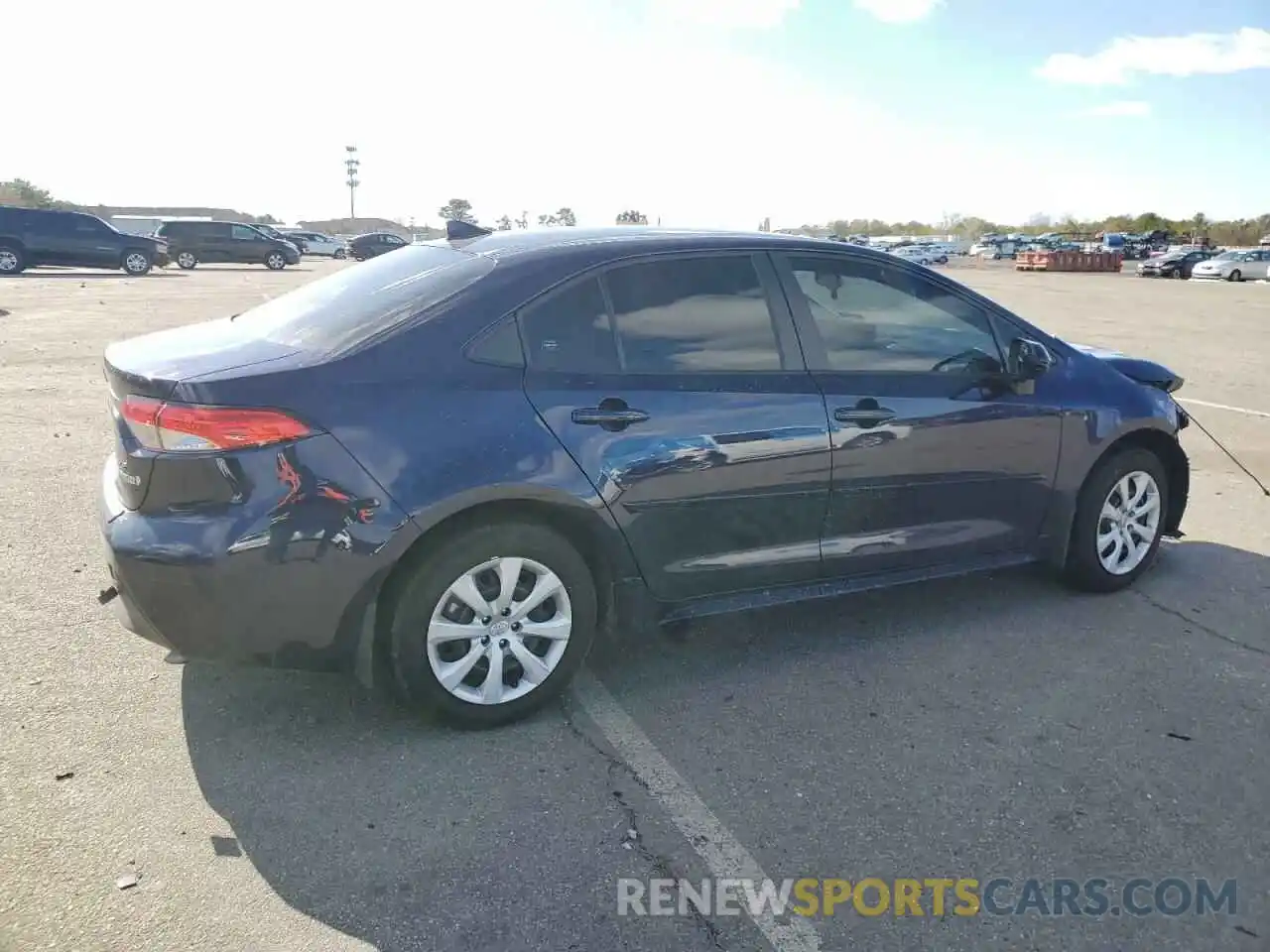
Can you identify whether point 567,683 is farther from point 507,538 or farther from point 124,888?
point 124,888

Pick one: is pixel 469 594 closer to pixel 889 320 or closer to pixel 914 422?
pixel 914 422

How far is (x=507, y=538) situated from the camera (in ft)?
11.0

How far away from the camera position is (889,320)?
4.22 m

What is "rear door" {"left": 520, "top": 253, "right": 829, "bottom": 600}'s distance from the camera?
137 inches

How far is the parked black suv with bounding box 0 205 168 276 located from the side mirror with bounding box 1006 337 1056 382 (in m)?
30.0

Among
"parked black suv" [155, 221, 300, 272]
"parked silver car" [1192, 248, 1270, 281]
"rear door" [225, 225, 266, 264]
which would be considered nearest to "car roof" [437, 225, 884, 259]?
"parked black suv" [155, 221, 300, 272]

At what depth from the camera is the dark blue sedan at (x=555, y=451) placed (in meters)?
3.09

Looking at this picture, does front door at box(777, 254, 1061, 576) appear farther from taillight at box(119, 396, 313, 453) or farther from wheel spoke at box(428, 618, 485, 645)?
taillight at box(119, 396, 313, 453)

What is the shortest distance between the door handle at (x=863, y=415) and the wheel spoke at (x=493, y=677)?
5.27 ft

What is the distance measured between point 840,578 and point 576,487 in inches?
52.0

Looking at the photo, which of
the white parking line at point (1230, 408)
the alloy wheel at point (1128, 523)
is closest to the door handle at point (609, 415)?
the alloy wheel at point (1128, 523)

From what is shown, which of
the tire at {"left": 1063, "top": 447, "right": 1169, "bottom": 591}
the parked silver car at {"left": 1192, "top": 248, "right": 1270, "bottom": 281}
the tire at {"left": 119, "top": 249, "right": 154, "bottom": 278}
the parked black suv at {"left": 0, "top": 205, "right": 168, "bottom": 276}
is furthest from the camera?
the parked silver car at {"left": 1192, "top": 248, "right": 1270, "bottom": 281}

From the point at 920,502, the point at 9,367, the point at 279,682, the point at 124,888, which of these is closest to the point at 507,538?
the point at 279,682

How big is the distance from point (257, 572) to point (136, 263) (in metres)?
30.7
